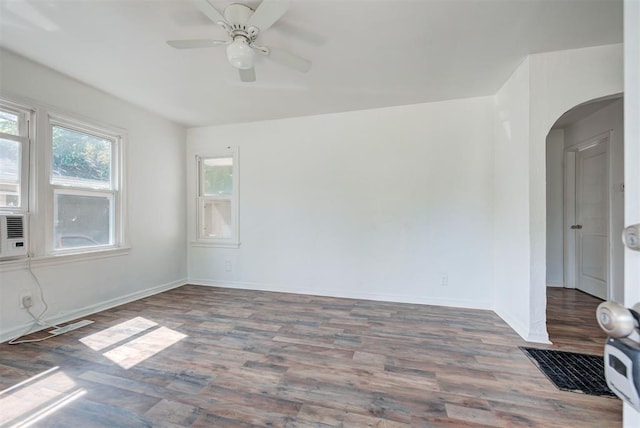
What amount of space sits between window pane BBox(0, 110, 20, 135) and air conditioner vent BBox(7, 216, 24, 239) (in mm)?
793

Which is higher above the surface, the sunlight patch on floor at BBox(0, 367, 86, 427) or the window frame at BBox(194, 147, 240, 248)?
the window frame at BBox(194, 147, 240, 248)

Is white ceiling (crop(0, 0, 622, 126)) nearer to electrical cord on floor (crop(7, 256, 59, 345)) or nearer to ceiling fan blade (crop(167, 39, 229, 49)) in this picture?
ceiling fan blade (crop(167, 39, 229, 49))

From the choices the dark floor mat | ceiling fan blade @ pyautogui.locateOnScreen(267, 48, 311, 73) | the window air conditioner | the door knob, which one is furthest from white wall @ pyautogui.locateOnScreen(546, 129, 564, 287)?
the window air conditioner

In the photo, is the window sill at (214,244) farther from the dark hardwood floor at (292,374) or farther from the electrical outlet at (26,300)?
the electrical outlet at (26,300)

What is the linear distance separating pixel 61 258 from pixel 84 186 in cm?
82

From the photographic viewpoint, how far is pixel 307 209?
388 cm

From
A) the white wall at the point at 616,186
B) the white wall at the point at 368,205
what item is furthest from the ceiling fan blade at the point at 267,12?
the white wall at the point at 616,186

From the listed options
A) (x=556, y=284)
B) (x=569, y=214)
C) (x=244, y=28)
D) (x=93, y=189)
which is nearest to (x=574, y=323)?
(x=556, y=284)

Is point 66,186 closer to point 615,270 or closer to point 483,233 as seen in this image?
point 483,233

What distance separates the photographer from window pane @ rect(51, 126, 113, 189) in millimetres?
2824

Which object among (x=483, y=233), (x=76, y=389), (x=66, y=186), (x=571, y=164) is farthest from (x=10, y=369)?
(x=571, y=164)

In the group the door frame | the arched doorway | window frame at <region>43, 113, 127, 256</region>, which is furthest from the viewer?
the door frame

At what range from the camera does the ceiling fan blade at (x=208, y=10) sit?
4.93ft

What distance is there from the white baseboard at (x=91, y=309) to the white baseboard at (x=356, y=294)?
54 cm
